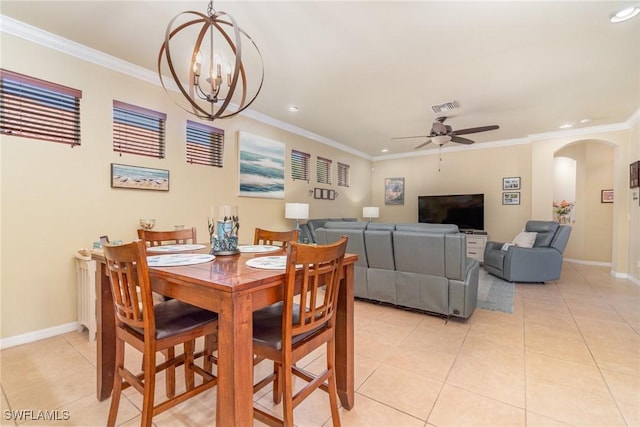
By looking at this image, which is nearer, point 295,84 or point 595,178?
point 295,84

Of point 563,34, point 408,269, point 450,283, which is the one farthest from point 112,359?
point 563,34

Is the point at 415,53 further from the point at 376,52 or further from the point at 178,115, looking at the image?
the point at 178,115

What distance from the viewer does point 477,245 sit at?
5.71 metres

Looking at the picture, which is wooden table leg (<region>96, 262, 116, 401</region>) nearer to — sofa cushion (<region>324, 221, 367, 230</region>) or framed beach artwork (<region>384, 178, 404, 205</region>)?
sofa cushion (<region>324, 221, 367, 230</region>)

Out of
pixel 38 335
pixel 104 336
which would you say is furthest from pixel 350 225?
pixel 38 335

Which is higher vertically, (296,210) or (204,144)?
(204,144)

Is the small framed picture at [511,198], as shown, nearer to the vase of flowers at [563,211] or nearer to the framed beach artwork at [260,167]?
the vase of flowers at [563,211]

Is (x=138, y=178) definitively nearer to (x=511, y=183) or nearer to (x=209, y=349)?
(x=209, y=349)

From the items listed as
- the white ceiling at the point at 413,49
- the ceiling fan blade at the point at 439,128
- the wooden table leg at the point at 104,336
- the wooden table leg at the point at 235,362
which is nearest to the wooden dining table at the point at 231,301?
the wooden table leg at the point at 235,362

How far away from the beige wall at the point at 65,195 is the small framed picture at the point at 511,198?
5951 mm

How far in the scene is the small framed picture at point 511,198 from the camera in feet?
19.0

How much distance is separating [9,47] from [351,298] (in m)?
3.29

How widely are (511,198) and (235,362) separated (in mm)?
6493

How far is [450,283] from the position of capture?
109 inches
